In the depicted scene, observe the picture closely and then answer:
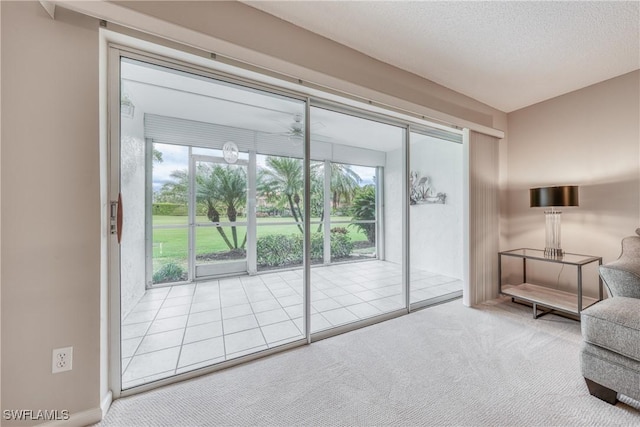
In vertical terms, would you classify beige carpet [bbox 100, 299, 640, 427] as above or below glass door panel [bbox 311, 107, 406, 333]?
below

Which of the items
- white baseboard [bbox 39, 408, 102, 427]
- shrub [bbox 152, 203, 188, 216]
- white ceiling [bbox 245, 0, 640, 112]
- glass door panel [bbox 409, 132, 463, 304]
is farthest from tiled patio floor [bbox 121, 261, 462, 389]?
white ceiling [bbox 245, 0, 640, 112]

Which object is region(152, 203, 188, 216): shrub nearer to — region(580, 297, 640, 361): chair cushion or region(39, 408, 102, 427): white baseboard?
region(39, 408, 102, 427): white baseboard

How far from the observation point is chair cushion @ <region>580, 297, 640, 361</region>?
138 cm

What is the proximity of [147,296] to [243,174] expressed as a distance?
174cm

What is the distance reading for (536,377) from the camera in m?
1.70

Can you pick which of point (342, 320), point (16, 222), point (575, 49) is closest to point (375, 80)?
point (575, 49)

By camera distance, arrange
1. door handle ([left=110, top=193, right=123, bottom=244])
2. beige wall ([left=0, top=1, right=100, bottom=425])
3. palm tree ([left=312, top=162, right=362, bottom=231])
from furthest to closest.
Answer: palm tree ([left=312, top=162, right=362, bottom=231])
door handle ([left=110, top=193, right=123, bottom=244])
beige wall ([left=0, top=1, right=100, bottom=425])

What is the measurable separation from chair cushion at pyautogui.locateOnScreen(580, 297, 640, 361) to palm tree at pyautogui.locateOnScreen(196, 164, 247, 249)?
9.80 ft

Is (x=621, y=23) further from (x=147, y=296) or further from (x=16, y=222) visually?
(x=147, y=296)

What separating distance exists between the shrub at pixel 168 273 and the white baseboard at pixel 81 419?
138cm

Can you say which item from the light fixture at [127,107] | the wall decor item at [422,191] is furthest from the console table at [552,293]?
the light fixture at [127,107]

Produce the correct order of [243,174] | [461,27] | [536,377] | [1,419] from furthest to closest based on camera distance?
[243,174], [461,27], [536,377], [1,419]

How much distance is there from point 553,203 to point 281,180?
2.96 m

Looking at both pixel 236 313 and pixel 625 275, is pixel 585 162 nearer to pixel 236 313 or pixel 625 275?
pixel 625 275
